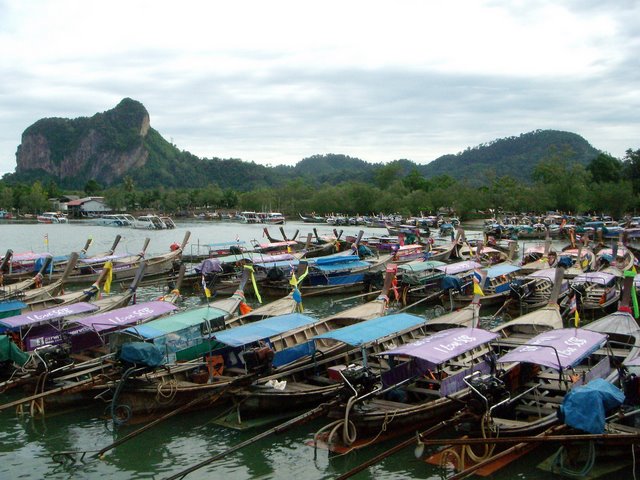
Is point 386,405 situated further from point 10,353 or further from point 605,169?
point 605,169

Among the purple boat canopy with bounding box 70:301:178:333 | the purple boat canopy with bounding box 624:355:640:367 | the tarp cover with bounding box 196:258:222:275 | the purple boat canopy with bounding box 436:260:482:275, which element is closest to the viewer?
the purple boat canopy with bounding box 624:355:640:367

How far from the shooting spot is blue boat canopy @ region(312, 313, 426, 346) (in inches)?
560

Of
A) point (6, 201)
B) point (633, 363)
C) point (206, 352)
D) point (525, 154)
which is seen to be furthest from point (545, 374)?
point (525, 154)

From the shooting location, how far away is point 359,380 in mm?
12836

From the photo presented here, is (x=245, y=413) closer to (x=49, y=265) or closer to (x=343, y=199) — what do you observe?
(x=49, y=265)

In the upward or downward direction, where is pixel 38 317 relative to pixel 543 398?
upward

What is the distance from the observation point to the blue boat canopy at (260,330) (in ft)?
48.7

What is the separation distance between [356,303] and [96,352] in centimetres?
1579

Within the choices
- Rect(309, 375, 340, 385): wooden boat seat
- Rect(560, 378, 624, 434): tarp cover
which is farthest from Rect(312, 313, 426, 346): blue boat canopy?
Rect(560, 378, 624, 434): tarp cover

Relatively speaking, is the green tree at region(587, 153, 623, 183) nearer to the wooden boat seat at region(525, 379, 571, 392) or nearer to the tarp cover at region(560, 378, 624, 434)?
the wooden boat seat at region(525, 379, 571, 392)

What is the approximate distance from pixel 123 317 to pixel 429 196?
95.2m

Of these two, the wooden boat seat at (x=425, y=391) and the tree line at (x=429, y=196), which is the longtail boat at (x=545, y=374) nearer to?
the wooden boat seat at (x=425, y=391)

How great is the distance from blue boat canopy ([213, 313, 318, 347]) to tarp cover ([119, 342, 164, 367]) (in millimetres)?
1672

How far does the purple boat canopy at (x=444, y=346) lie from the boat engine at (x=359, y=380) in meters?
0.62
